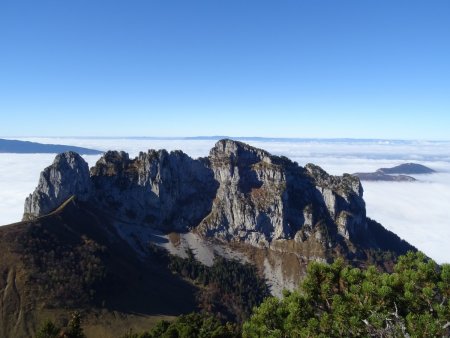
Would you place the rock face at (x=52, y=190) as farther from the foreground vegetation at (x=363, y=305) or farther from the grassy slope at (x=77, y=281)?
the foreground vegetation at (x=363, y=305)

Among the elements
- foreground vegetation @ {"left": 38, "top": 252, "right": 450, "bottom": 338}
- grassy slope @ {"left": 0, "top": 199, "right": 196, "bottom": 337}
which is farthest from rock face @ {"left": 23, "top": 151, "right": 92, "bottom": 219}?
foreground vegetation @ {"left": 38, "top": 252, "right": 450, "bottom": 338}

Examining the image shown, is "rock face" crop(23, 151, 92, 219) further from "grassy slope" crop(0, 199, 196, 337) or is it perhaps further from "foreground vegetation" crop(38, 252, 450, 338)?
"foreground vegetation" crop(38, 252, 450, 338)

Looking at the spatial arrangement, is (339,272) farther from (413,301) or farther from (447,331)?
(447,331)

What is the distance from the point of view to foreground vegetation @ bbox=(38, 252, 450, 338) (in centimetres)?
2228

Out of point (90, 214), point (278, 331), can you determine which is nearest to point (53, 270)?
point (90, 214)

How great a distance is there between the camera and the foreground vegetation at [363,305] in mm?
22281

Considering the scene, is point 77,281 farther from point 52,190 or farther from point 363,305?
point 363,305

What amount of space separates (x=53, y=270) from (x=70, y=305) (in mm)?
19560

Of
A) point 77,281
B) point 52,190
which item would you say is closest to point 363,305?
point 77,281

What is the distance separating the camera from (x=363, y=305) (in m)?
24.2

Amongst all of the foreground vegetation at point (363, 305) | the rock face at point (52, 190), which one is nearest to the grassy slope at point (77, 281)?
the rock face at point (52, 190)

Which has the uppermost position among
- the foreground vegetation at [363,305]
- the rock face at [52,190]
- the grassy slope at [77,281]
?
the foreground vegetation at [363,305]

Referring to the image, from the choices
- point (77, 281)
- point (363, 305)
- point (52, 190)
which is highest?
point (363, 305)

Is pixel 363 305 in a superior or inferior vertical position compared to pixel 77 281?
superior
